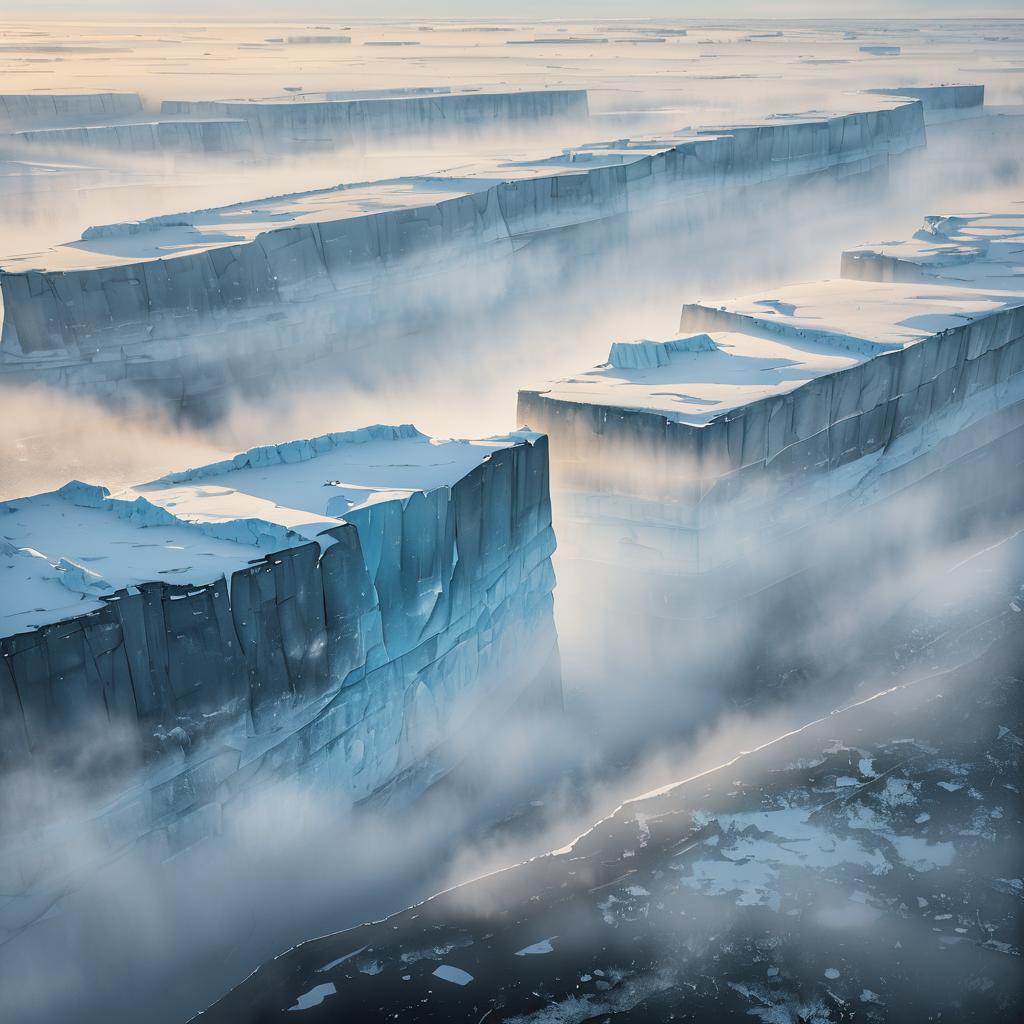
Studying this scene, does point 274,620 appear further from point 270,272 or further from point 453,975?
point 270,272

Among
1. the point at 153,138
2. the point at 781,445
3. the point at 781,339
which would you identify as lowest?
the point at 781,445

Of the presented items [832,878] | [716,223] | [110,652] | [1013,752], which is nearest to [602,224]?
[716,223]

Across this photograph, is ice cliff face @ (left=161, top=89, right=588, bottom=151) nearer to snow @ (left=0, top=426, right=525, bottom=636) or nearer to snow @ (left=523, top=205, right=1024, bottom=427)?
snow @ (left=523, top=205, right=1024, bottom=427)

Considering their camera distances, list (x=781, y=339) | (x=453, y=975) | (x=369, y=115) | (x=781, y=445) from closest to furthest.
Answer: (x=453, y=975) → (x=781, y=445) → (x=781, y=339) → (x=369, y=115)

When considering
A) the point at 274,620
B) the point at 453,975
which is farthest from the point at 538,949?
the point at 274,620

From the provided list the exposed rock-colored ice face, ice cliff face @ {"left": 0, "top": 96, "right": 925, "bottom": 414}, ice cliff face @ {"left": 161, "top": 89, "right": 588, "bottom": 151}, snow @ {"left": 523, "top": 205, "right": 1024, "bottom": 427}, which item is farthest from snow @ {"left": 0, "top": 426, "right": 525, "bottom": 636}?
ice cliff face @ {"left": 161, "top": 89, "right": 588, "bottom": 151}

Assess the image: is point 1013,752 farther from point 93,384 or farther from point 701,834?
point 93,384

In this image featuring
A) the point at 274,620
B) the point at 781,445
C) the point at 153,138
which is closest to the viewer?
the point at 274,620

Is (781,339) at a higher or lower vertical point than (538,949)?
higher
